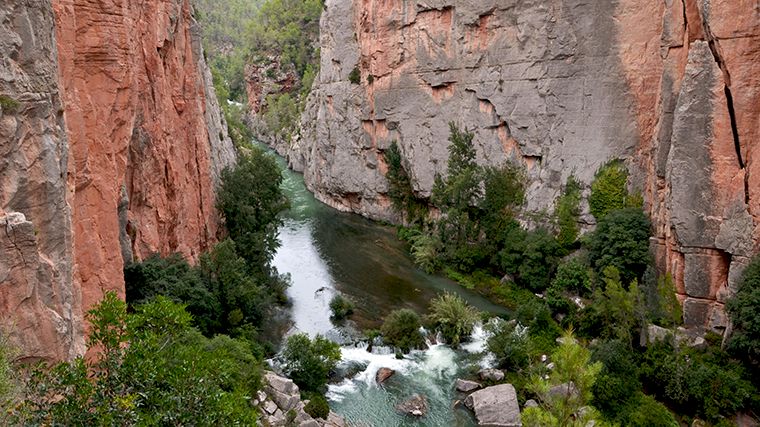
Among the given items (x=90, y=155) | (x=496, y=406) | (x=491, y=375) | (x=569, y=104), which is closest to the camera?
(x=90, y=155)

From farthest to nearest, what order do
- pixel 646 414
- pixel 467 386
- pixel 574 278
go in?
pixel 574 278, pixel 467 386, pixel 646 414

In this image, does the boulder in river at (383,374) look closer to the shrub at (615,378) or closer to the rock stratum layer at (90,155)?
the shrub at (615,378)

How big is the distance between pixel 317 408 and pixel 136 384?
38.4ft

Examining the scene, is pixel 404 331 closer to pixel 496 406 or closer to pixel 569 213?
pixel 496 406

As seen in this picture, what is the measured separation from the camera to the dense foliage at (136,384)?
6273 mm

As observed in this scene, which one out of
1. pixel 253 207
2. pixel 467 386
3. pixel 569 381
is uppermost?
pixel 569 381

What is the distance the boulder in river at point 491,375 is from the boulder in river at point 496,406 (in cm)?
118

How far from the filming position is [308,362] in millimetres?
19750

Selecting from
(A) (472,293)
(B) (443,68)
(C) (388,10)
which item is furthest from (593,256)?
(C) (388,10)

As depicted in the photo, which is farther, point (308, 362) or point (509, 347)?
point (509, 347)

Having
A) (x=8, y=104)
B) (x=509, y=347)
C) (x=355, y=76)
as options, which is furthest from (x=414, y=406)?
(x=355, y=76)

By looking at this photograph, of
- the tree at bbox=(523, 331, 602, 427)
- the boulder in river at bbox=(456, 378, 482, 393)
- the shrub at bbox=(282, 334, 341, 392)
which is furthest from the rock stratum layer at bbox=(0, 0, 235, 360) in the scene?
the boulder in river at bbox=(456, 378, 482, 393)

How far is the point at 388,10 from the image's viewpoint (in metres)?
40.6

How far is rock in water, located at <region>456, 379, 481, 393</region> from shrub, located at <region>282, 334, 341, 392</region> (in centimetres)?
474
